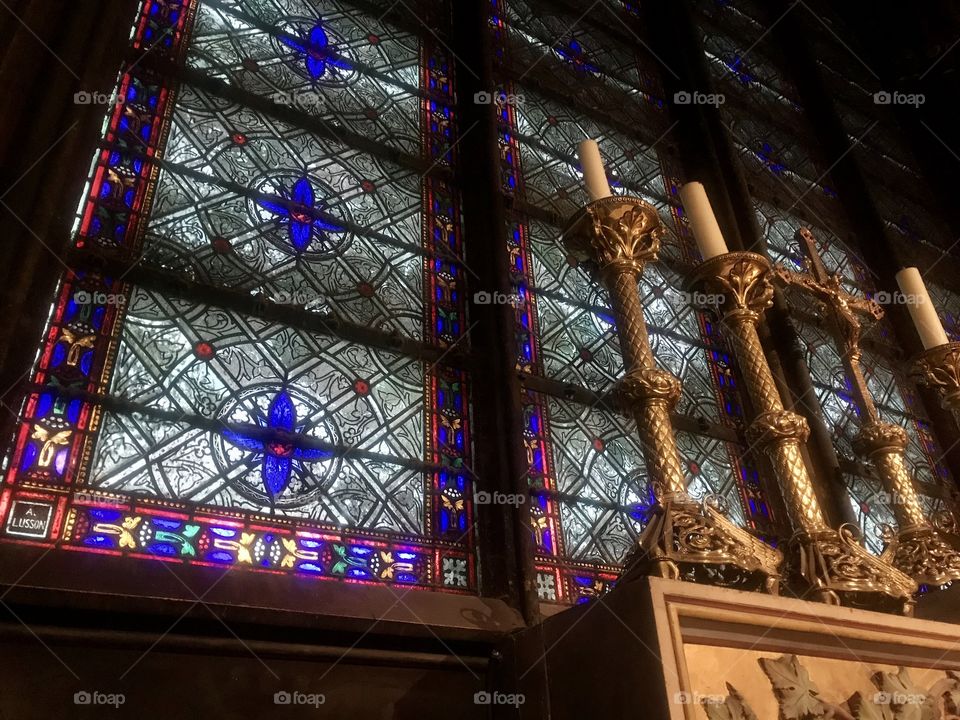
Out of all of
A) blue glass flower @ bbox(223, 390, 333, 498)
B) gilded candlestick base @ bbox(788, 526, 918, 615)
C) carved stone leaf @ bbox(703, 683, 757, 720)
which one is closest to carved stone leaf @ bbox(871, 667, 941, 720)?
gilded candlestick base @ bbox(788, 526, 918, 615)

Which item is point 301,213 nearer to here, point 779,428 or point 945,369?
point 779,428

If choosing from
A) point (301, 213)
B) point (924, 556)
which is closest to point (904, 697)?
point (924, 556)

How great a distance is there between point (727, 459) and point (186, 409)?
2506 mm

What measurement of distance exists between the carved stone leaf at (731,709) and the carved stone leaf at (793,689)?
0.12 m

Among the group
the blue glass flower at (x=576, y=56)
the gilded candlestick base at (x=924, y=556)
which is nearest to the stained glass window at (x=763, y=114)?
the blue glass flower at (x=576, y=56)

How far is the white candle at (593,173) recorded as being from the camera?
262 centimetres

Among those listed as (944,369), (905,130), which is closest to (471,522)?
(944,369)

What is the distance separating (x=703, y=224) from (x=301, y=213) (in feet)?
5.39

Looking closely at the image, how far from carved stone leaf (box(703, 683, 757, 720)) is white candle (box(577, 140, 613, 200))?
1449 millimetres

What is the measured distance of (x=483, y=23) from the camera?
4859mm

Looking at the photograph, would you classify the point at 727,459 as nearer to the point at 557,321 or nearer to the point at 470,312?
the point at 557,321

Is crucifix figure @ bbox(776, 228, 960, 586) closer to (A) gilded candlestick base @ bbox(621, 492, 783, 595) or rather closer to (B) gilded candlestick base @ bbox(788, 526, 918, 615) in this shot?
(B) gilded candlestick base @ bbox(788, 526, 918, 615)

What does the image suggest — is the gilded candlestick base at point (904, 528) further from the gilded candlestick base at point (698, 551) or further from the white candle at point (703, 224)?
the white candle at point (703, 224)

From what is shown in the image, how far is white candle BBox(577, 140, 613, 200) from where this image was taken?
262 centimetres
